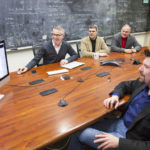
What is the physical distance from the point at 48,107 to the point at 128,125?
66cm

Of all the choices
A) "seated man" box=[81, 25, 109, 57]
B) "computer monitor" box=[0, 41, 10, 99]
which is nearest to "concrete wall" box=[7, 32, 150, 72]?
"seated man" box=[81, 25, 109, 57]

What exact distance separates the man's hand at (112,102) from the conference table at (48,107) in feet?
0.13

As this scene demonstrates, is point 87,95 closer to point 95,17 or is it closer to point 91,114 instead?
point 91,114

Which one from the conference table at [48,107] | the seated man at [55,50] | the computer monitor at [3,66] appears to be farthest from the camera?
the seated man at [55,50]

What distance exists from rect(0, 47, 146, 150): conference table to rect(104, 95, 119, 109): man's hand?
1.6 inches

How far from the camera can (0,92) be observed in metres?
1.43

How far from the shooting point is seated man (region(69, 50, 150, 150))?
1011mm

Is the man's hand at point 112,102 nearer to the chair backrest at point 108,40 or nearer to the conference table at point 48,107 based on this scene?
the conference table at point 48,107

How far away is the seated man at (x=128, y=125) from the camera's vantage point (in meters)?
1.01

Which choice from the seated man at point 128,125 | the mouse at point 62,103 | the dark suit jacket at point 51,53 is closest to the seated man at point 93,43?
the dark suit jacket at point 51,53

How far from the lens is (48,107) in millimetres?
1178

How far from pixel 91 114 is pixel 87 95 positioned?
0.28m

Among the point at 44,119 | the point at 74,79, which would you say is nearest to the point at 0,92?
the point at 44,119

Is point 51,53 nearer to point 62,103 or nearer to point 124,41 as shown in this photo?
point 62,103
